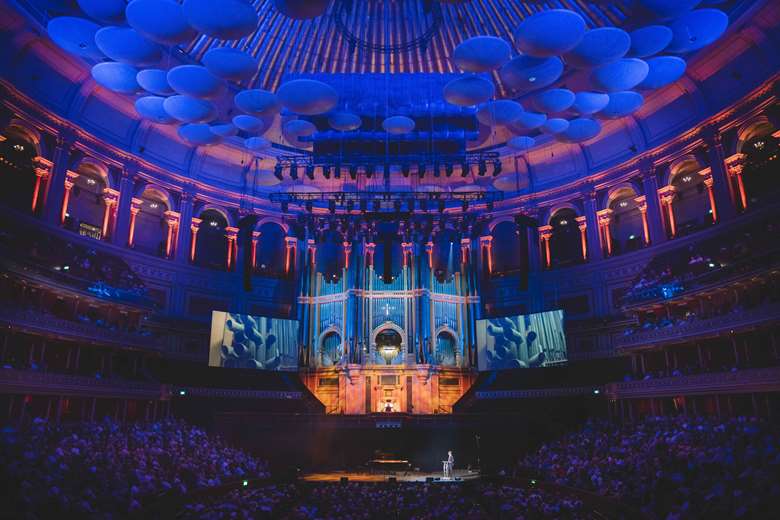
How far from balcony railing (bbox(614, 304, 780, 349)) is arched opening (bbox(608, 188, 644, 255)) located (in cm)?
533

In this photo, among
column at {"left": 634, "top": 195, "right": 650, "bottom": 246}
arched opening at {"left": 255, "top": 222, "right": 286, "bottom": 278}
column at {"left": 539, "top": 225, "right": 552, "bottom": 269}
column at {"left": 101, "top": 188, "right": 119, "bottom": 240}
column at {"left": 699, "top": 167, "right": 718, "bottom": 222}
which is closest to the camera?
column at {"left": 699, "top": 167, "right": 718, "bottom": 222}

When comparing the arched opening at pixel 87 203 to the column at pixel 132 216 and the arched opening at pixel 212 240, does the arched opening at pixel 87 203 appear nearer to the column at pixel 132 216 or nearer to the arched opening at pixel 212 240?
the column at pixel 132 216

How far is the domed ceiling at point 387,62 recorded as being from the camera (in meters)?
15.7

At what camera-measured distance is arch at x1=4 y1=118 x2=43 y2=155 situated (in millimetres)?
21203

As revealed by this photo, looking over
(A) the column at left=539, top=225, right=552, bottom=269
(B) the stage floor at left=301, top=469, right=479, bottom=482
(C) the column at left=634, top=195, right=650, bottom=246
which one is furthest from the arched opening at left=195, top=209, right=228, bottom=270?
(C) the column at left=634, top=195, right=650, bottom=246

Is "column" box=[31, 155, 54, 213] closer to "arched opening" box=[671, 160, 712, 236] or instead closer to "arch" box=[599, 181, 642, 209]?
"arch" box=[599, 181, 642, 209]

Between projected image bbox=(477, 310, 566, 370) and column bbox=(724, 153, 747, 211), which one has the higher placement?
column bbox=(724, 153, 747, 211)

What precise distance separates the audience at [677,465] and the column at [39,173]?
21.1 metres

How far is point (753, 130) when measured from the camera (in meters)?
21.6

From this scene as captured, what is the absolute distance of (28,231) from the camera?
20.8 meters

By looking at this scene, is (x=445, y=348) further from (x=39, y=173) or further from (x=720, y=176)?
(x=39, y=173)

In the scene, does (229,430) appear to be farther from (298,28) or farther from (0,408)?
(298,28)

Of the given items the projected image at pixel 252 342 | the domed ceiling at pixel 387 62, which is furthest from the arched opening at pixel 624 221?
the projected image at pixel 252 342

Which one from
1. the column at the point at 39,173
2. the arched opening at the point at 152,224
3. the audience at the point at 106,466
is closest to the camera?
the audience at the point at 106,466
